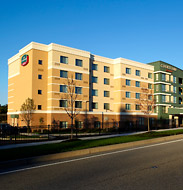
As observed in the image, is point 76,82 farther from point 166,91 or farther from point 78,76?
point 166,91

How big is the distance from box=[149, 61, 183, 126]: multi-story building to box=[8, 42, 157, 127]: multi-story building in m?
1.66

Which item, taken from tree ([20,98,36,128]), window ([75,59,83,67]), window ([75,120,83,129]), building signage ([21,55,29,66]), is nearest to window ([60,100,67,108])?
window ([75,120,83,129])

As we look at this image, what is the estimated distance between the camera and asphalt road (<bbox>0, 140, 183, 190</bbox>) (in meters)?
7.04

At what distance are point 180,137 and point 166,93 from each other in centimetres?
3885

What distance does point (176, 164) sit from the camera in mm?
10055

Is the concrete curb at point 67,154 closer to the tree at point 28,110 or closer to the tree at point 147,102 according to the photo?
the tree at point 147,102

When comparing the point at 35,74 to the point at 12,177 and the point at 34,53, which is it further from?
the point at 12,177

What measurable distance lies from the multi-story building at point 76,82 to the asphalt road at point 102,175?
25.4 m

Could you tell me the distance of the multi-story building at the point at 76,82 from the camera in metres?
41.4

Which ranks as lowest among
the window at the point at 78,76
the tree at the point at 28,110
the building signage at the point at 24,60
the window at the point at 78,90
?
the tree at the point at 28,110

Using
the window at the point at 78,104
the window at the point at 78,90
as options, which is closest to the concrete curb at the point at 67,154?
the window at the point at 78,104

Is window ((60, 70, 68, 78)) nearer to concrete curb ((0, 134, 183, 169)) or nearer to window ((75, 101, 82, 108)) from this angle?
window ((75, 101, 82, 108))

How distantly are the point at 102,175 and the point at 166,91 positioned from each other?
53795 millimetres

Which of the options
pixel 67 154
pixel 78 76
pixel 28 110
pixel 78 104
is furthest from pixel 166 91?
pixel 67 154
